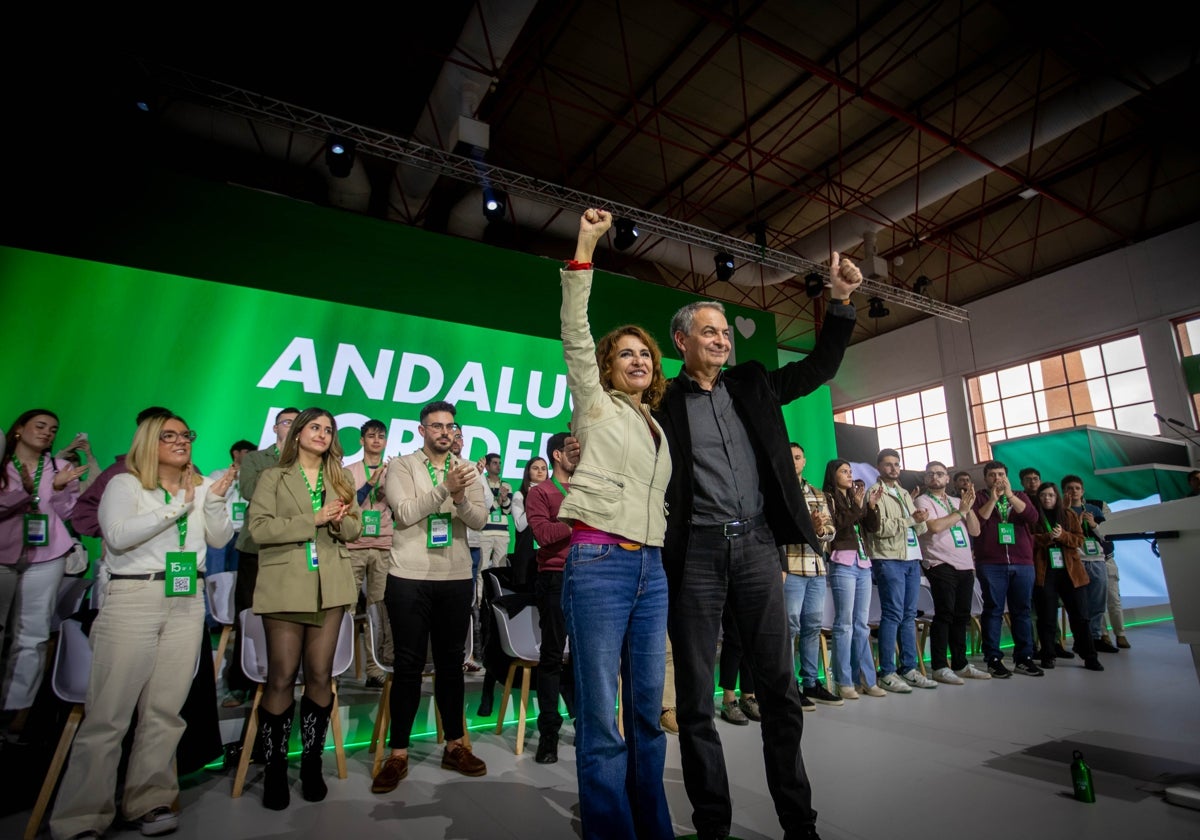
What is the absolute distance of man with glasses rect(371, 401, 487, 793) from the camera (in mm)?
2635

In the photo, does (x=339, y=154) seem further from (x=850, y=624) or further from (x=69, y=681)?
(x=850, y=624)

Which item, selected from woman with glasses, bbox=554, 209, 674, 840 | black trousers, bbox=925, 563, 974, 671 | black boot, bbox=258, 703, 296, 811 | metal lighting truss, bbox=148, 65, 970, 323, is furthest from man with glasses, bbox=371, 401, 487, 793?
metal lighting truss, bbox=148, 65, 970, 323

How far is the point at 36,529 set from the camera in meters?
3.11

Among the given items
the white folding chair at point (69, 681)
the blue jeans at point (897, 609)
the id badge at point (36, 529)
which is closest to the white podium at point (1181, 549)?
the blue jeans at point (897, 609)

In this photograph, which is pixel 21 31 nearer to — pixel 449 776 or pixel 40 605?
pixel 40 605

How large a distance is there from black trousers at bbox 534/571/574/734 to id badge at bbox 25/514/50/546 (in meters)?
2.41

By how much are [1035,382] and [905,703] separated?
10713 millimetres

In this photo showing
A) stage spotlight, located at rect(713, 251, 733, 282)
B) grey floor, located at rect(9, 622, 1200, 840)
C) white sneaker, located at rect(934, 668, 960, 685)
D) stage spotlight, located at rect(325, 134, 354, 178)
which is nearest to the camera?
grey floor, located at rect(9, 622, 1200, 840)

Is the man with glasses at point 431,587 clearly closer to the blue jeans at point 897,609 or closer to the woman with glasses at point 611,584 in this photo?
the woman with glasses at point 611,584

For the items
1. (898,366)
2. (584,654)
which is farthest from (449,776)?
(898,366)

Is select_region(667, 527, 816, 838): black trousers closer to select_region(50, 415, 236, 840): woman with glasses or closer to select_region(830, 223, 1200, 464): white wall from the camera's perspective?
select_region(50, 415, 236, 840): woman with glasses

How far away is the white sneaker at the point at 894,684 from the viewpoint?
4.27 meters

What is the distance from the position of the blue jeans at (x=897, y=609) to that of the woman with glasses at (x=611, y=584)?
3.36 m

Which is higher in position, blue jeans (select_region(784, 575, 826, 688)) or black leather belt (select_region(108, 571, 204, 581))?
black leather belt (select_region(108, 571, 204, 581))
